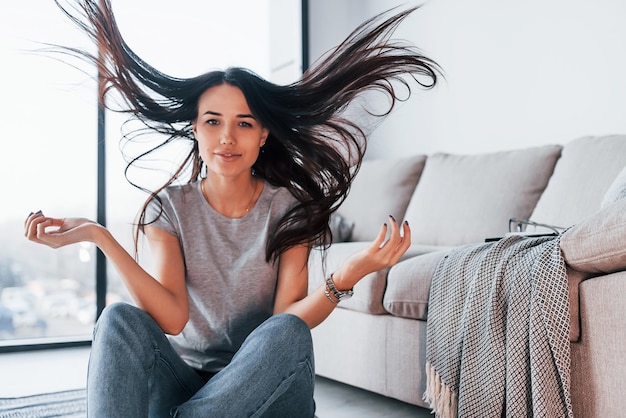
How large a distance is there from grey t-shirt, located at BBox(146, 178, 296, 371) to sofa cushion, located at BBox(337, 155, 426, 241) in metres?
1.45

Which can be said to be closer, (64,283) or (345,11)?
(64,283)

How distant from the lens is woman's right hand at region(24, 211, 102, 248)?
1386 millimetres

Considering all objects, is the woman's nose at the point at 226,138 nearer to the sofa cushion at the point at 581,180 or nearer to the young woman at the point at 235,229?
the young woman at the point at 235,229

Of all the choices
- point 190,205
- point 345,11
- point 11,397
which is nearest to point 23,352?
point 11,397

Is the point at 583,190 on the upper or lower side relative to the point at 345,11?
lower

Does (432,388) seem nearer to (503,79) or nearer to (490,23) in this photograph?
(503,79)

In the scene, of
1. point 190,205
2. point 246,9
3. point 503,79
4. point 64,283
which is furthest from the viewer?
point 246,9

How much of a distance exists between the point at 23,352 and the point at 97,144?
3.69 ft

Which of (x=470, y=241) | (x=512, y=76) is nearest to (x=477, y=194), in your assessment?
(x=470, y=241)

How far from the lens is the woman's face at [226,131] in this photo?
1624 mm

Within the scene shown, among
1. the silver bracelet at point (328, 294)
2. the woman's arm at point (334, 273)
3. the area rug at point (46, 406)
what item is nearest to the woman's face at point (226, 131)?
the woman's arm at point (334, 273)

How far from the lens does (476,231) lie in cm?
264

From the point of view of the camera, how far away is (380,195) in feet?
10.5

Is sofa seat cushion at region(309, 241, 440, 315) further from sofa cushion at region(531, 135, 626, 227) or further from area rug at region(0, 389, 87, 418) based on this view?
area rug at region(0, 389, 87, 418)
